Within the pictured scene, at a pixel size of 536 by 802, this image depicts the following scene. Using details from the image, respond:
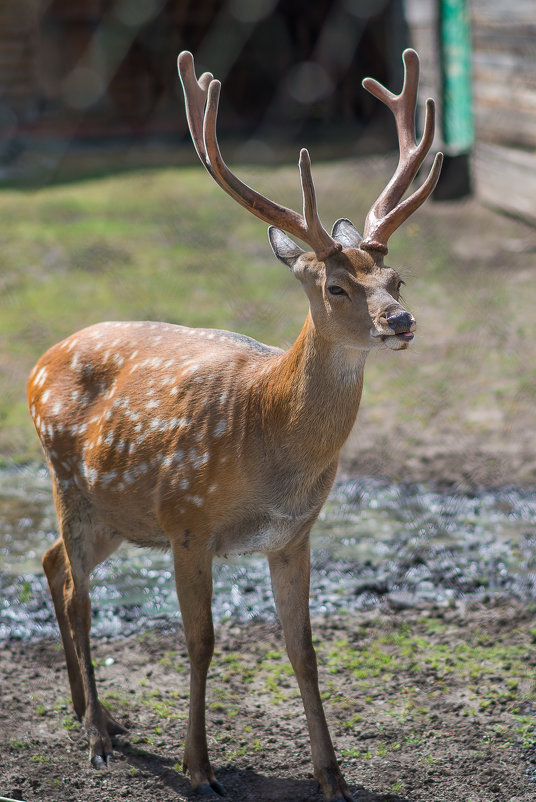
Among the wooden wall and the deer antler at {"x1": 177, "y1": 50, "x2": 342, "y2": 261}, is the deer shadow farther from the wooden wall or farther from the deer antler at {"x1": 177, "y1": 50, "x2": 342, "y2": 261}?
the wooden wall

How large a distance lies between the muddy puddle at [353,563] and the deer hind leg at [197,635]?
1.04 m

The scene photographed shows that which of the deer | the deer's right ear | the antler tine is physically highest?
the antler tine

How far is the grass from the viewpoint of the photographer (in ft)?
22.2

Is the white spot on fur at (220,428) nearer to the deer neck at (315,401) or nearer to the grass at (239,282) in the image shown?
the deer neck at (315,401)

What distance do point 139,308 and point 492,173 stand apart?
4171 mm

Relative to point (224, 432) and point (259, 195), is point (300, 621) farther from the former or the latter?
point (259, 195)

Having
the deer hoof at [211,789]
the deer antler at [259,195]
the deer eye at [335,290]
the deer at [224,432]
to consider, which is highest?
the deer antler at [259,195]

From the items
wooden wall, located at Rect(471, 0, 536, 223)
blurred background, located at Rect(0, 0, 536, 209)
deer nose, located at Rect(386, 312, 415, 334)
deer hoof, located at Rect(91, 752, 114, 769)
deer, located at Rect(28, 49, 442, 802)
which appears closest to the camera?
deer nose, located at Rect(386, 312, 415, 334)

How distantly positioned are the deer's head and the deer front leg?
780 millimetres

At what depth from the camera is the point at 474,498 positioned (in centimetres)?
545

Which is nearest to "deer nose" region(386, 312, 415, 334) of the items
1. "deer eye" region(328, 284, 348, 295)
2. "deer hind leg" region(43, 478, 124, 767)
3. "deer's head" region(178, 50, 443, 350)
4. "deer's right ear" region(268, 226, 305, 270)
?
"deer's head" region(178, 50, 443, 350)

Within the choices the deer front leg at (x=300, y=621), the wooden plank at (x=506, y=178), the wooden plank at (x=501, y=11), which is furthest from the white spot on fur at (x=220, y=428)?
the wooden plank at (x=501, y=11)

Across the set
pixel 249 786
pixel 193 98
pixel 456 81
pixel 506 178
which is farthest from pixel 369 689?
pixel 456 81

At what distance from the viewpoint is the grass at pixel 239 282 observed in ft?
22.2
